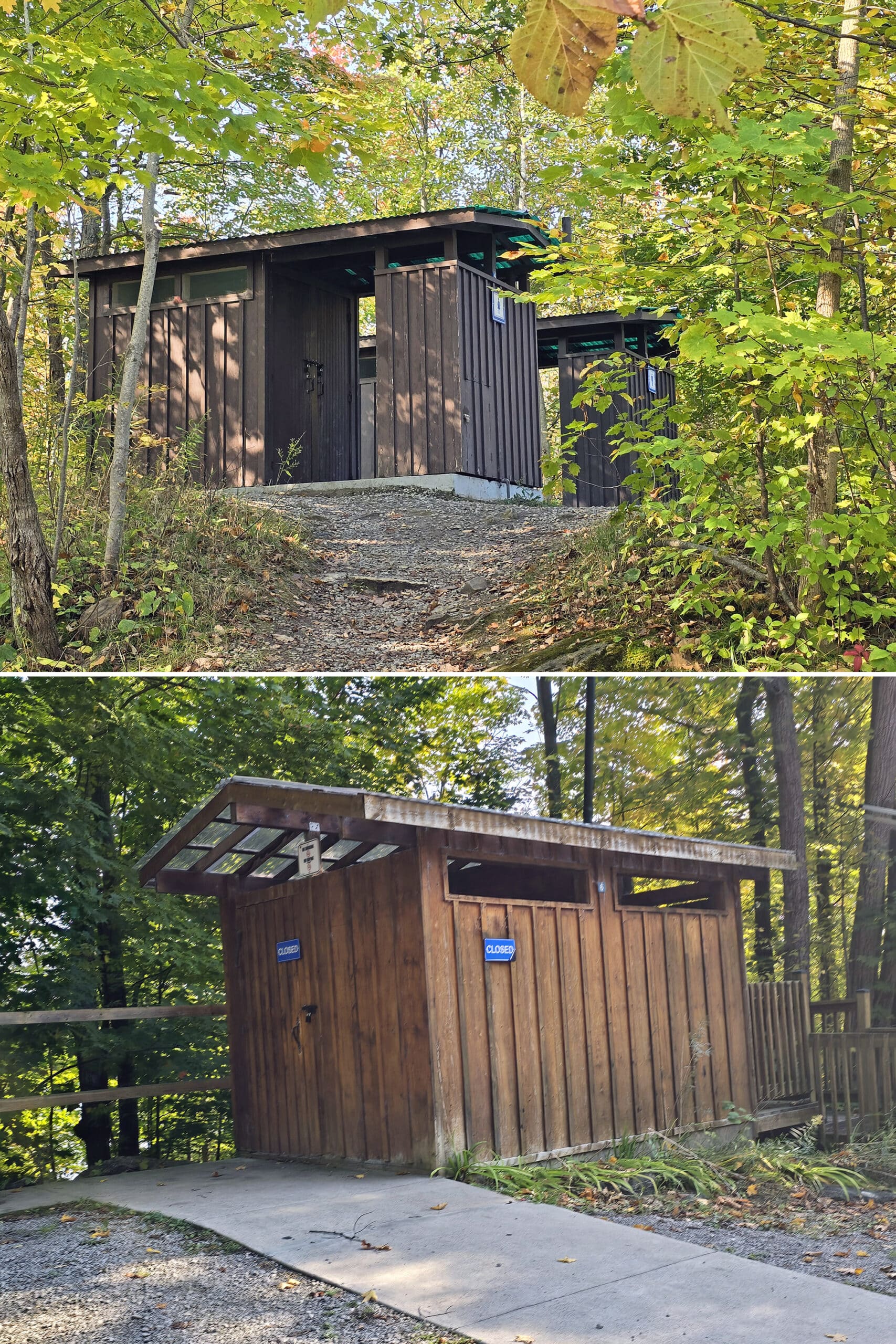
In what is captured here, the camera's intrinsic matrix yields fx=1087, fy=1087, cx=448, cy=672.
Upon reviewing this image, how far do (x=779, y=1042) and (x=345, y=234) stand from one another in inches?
438

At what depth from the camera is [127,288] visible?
15.6 meters

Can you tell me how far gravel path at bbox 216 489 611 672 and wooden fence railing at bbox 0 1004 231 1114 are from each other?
2.99 metres

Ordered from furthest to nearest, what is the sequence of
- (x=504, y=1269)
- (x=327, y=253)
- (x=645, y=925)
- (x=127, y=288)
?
(x=127, y=288)
(x=327, y=253)
(x=645, y=925)
(x=504, y=1269)

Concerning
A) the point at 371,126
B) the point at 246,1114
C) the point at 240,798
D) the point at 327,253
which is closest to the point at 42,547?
the point at 240,798

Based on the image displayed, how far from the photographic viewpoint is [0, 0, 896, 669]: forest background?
5.87m

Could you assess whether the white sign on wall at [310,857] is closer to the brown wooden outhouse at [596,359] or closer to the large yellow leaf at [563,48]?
the large yellow leaf at [563,48]

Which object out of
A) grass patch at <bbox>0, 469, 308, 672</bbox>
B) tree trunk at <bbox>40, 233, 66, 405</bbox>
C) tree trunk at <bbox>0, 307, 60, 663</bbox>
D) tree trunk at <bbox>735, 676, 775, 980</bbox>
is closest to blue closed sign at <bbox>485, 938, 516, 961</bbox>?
grass patch at <bbox>0, 469, 308, 672</bbox>

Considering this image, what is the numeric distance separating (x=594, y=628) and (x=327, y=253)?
894 centimetres

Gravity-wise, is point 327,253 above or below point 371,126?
above

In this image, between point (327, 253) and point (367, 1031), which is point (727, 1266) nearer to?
point (367, 1031)

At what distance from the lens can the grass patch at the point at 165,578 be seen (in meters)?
8.53

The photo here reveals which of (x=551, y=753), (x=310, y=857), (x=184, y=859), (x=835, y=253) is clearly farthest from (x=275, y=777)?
(x=551, y=753)

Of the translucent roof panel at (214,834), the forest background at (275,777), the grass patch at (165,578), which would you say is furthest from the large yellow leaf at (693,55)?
the forest background at (275,777)

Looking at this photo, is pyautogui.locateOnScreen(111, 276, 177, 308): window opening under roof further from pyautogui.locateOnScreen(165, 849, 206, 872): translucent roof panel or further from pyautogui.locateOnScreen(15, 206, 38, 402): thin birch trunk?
pyautogui.locateOnScreen(165, 849, 206, 872): translucent roof panel
